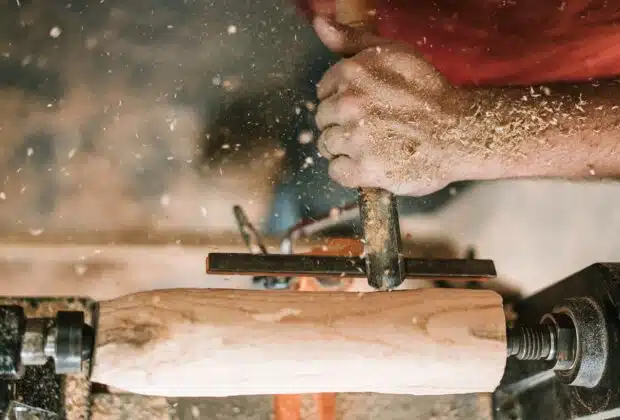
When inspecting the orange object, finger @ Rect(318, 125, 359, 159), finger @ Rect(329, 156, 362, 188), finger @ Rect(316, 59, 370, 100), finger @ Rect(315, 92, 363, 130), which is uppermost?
finger @ Rect(316, 59, 370, 100)

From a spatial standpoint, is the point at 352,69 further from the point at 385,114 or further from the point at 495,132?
the point at 495,132

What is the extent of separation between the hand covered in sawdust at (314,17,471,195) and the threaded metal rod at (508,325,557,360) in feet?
0.81

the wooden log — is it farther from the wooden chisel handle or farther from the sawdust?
the sawdust

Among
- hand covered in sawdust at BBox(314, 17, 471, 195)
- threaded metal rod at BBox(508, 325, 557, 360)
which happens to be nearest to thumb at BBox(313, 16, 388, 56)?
hand covered in sawdust at BBox(314, 17, 471, 195)

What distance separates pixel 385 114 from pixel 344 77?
7cm

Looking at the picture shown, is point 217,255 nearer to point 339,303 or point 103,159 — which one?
point 339,303

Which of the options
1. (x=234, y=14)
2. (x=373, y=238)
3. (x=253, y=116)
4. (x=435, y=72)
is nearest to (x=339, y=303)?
(x=373, y=238)

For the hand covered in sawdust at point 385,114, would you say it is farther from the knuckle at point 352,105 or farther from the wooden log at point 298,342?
the wooden log at point 298,342

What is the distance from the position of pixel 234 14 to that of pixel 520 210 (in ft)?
2.11

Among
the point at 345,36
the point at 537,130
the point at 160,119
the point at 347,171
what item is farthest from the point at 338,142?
the point at 160,119

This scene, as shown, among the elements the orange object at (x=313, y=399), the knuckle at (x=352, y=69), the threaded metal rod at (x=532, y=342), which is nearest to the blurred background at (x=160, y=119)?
the orange object at (x=313, y=399)

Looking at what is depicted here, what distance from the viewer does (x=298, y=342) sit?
66 centimetres

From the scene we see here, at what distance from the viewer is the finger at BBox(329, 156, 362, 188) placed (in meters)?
0.87

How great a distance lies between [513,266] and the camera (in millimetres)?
1229
